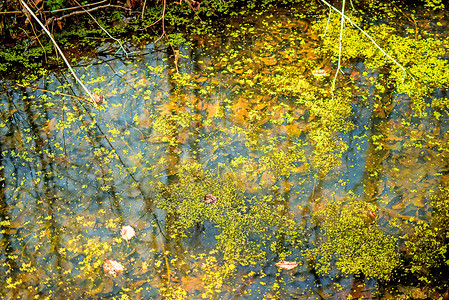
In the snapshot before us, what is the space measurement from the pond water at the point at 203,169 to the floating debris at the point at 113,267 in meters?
0.02

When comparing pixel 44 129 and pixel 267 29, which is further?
pixel 267 29

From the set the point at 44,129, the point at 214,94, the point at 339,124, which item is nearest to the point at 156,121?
the point at 214,94

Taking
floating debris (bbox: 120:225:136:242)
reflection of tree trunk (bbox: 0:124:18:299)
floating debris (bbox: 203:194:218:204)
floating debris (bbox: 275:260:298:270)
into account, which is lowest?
reflection of tree trunk (bbox: 0:124:18:299)

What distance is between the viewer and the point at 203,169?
184cm

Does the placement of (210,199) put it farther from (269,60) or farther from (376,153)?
(269,60)

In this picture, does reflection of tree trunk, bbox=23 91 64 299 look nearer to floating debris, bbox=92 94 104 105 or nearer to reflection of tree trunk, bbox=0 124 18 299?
reflection of tree trunk, bbox=0 124 18 299

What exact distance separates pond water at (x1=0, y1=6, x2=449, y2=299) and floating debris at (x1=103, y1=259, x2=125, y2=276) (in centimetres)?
2

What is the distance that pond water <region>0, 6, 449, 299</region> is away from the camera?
1470mm

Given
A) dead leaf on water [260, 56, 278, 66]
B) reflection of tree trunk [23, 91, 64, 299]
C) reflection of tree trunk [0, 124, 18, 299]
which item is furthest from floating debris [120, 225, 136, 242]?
dead leaf on water [260, 56, 278, 66]

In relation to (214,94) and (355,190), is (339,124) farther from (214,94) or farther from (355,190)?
(214,94)

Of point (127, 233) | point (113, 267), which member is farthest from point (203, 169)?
point (113, 267)

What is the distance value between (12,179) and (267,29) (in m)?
1.95

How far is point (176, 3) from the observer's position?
9.78 ft

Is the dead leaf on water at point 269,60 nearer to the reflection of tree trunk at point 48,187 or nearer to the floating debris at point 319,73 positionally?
the floating debris at point 319,73
